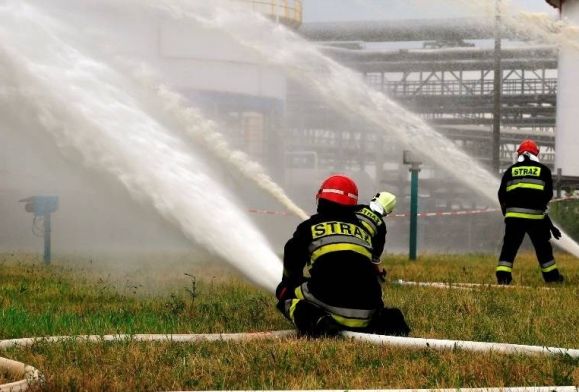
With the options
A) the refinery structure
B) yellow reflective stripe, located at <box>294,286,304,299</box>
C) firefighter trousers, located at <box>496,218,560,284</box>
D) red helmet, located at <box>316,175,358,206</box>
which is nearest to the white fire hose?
yellow reflective stripe, located at <box>294,286,304,299</box>

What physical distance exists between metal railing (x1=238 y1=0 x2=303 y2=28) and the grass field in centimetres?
2565

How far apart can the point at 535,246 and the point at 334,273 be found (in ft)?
20.0

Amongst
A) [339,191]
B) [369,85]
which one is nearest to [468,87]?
[369,85]

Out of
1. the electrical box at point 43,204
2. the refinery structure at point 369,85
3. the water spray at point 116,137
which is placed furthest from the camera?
the refinery structure at point 369,85

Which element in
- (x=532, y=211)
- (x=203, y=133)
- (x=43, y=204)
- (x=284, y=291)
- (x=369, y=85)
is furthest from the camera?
(x=369, y=85)

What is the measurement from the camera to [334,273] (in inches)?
296

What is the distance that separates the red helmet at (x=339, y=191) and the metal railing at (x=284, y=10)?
29.6m

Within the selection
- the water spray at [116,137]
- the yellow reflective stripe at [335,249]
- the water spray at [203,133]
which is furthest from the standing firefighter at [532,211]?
the yellow reflective stripe at [335,249]

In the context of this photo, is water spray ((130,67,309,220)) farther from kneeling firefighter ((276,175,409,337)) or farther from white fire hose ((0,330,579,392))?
white fire hose ((0,330,579,392))

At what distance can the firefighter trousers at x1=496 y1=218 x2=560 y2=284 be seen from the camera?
12.6m

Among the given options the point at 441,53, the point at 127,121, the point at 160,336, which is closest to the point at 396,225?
the point at 441,53

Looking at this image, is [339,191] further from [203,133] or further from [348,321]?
[203,133]

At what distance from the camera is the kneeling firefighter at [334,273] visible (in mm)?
7520

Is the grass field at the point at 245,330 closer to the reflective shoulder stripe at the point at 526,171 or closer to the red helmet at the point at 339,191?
the red helmet at the point at 339,191
